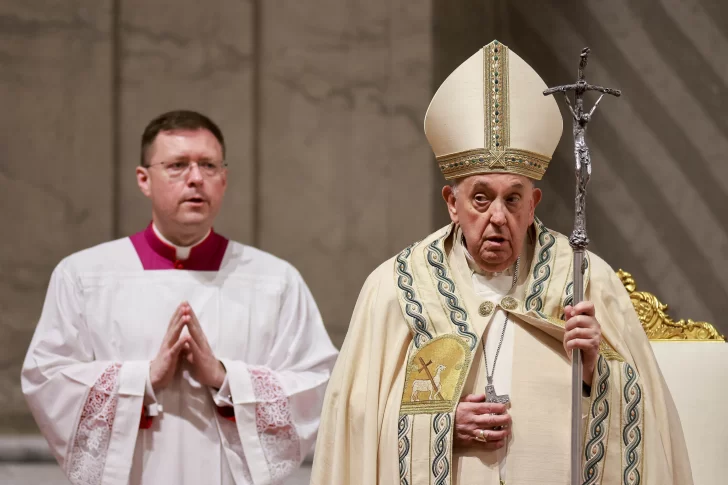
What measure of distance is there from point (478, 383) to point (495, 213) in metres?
0.49

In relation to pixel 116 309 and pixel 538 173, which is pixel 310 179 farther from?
pixel 538 173

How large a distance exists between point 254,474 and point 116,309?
2.72 feet

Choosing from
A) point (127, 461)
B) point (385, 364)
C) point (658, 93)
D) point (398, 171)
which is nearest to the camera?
point (385, 364)

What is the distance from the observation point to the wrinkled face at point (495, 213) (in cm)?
350

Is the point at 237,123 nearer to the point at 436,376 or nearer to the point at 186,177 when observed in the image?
the point at 186,177

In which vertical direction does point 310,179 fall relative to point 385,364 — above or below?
above

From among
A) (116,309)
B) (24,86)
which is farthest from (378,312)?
(24,86)

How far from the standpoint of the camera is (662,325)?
183 inches

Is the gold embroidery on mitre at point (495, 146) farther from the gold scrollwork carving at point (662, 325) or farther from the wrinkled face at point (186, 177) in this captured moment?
the wrinkled face at point (186, 177)

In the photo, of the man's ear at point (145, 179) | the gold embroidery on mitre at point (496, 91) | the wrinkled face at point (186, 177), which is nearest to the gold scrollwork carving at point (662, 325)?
the gold embroidery on mitre at point (496, 91)

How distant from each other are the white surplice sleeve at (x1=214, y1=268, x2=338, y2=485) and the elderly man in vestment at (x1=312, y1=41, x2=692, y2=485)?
944 mm

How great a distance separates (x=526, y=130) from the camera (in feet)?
12.0

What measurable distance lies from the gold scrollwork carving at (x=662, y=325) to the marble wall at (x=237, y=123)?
77.1 inches

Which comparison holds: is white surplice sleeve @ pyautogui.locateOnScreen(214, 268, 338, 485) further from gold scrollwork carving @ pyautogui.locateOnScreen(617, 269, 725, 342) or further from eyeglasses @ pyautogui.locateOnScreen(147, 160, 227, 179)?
gold scrollwork carving @ pyautogui.locateOnScreen(617, 269, 725, 342)
